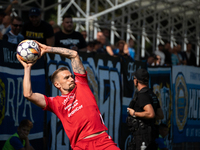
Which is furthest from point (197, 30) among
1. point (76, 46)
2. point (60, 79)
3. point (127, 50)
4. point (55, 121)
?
point (60, 79)

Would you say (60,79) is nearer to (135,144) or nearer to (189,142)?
(135,144)

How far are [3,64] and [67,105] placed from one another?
2.33m

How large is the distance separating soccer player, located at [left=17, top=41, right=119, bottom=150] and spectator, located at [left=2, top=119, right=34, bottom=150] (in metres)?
1.95

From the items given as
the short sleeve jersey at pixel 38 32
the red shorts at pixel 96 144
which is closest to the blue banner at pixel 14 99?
the short sleeve jersey at pixel 38 32

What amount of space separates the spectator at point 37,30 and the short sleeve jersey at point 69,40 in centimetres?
55

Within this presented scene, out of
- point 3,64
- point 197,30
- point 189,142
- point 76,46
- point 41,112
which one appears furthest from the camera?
point 197,30

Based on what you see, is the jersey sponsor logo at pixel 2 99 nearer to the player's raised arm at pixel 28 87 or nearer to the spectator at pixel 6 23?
the player's raised arm at pixel 28 87

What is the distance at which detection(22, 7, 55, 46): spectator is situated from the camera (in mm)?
8711

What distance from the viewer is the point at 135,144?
6.87m

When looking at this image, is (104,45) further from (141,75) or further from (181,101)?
(141,75)

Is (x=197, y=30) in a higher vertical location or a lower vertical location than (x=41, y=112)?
higher

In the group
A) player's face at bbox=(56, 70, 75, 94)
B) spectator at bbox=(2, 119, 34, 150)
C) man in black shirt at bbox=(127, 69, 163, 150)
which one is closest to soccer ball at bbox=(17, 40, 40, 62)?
player's face at bbox=(56, 70, 75, 94)

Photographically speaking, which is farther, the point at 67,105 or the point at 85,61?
the point at 85,61

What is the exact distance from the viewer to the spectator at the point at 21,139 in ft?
21.7
